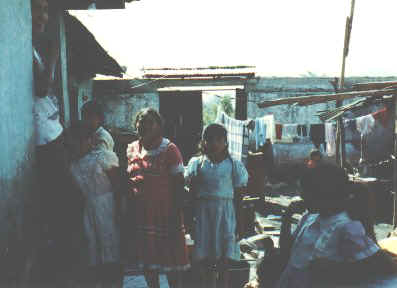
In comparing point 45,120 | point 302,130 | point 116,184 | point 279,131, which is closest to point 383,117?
point 279,131

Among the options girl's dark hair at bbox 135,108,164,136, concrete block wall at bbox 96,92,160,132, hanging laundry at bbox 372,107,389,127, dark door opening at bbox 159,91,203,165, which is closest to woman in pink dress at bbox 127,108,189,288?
girl's dark hair at bbox 135,108,164,136

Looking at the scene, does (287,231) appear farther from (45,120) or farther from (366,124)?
(366,124)

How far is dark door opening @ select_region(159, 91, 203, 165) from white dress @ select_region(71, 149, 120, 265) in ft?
33.1

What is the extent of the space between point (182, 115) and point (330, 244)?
1149cm

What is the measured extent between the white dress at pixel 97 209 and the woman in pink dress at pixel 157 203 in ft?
0.69

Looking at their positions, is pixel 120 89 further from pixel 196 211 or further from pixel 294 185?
pixel 196 211

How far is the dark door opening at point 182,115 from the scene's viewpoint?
13367 mm

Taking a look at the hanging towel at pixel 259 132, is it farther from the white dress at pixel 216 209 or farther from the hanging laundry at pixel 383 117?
the white dress at pixel 216 209

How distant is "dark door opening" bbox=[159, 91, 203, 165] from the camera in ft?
43.9

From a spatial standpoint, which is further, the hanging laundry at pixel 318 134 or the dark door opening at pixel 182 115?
the hanging laundry at pixel 318 134

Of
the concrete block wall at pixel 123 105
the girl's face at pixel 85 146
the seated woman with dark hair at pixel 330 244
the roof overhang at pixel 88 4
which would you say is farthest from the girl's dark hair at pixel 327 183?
the concrete block wall at pixel 123 105

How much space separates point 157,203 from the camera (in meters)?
3.28

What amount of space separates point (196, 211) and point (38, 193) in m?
1.38

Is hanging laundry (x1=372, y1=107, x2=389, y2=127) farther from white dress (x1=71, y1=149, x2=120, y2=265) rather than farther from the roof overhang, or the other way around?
white dress (x1=71, y1=149, x2=120, y2=265)
